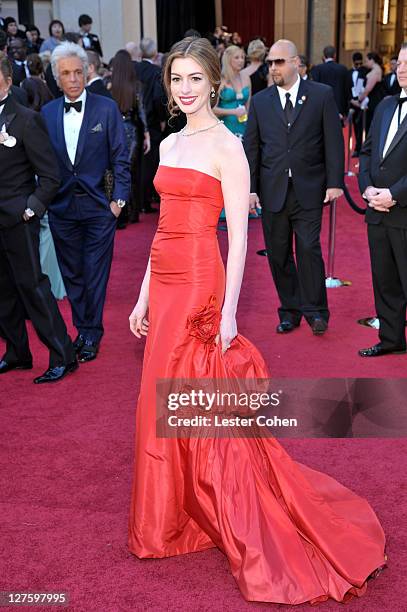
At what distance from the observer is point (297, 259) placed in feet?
18.6

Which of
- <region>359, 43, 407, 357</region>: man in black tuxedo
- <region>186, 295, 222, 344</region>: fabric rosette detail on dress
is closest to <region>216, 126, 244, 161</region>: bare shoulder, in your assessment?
<region>186, 295, 222, 344</region>: fabric rosette detail on dress

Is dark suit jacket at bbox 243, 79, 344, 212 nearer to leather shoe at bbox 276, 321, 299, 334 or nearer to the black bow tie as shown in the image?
leather shoe at bbox 276, 321, 299, 334

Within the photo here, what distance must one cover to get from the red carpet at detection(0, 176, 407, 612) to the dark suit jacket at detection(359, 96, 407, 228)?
877 mm

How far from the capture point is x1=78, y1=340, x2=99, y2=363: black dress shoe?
5.33m

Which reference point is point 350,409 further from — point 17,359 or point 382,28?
point 382,28

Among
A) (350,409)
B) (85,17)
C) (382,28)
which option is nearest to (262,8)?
(382,28)

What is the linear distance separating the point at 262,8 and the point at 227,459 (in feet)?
75.7

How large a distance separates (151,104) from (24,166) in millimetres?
5175

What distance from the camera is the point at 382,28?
26094 millimetres

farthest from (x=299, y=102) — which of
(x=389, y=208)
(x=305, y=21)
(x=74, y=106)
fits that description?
(x=305, y=21)

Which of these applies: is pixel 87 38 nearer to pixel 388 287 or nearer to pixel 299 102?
pixel 299 102

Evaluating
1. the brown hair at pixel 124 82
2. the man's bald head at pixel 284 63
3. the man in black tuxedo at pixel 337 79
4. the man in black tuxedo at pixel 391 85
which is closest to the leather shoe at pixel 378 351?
the man's bald head at pixel 284 63

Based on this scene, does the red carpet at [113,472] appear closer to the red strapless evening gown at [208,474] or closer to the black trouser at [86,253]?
the red strapless evening gown at [208,474]

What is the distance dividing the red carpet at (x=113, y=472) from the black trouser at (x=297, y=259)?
0.62 ft
